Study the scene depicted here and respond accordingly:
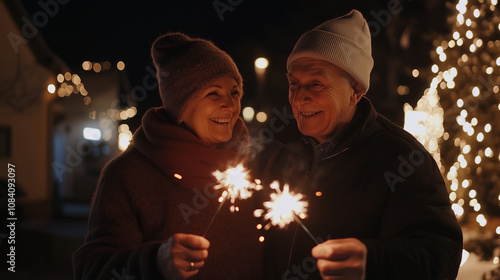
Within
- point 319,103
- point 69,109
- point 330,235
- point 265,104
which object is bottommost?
point 330,235

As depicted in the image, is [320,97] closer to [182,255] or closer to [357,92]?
[357,92]

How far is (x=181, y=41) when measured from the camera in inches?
120

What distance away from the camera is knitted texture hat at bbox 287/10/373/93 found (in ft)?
8.77

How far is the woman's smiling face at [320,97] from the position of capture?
2660 millimetres

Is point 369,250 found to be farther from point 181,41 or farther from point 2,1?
point 2,1

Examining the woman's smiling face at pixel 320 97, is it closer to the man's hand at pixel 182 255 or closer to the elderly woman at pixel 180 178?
the elderly woman at pixel 180 178

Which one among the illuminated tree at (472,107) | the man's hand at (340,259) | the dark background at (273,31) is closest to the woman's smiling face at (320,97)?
the man's hand at (340,259)

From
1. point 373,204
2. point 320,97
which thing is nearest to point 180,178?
→ point 320,97

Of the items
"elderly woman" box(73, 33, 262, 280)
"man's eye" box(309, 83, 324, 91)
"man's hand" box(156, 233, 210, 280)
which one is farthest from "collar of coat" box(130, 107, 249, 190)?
"man's eye" box(309, 83, 324, 91)

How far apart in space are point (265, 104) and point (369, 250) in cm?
2031

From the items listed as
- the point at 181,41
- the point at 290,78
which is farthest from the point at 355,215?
the point at 181,41

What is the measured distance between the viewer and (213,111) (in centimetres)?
297

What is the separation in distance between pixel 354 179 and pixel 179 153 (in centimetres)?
100

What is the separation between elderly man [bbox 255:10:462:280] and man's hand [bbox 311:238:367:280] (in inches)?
3.4
